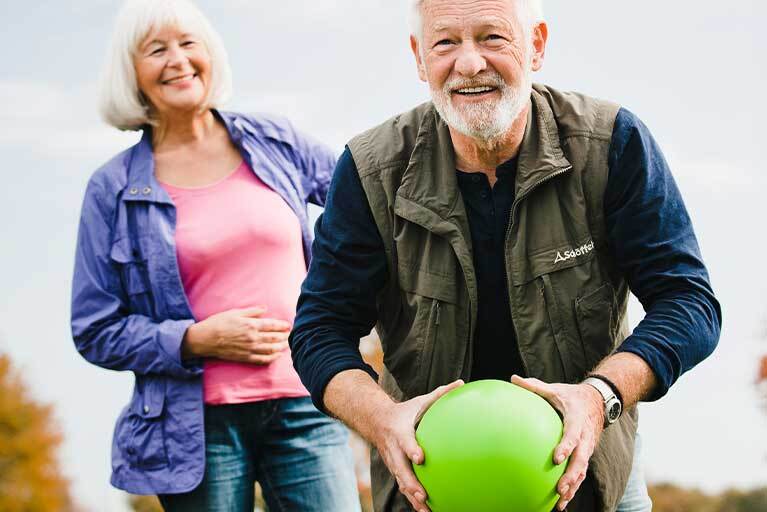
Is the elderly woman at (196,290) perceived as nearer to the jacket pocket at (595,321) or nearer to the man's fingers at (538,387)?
the jacket pocket at (595,321)

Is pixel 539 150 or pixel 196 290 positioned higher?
pixel 539 150

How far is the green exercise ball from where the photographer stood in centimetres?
298

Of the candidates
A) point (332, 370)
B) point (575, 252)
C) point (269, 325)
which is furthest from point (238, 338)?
point (575, 252)

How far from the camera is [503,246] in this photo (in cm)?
351

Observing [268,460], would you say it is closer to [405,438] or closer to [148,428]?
[148,428]

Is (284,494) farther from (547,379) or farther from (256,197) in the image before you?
(547,379)

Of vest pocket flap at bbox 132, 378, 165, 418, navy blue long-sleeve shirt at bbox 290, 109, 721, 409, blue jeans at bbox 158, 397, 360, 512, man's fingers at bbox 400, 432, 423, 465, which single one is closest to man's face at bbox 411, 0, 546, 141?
navy blue long-sleeve shirt at bbox 290, 109, 721, 409

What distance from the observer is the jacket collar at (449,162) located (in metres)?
3.48

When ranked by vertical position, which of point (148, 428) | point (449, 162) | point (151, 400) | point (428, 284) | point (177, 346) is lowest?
point (148, 428)

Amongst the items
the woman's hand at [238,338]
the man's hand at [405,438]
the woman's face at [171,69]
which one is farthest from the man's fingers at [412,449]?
the woman's face at [171,69]

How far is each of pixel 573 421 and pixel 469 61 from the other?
1187 mm

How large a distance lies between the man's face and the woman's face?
69.4 inches

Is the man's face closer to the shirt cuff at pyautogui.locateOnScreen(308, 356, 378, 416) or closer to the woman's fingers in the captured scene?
the shirt cuff at pyautogui.locateOnScreen(308, 356, 378, 416)

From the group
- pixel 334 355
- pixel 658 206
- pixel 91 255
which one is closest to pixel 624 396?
pixel 658 206
